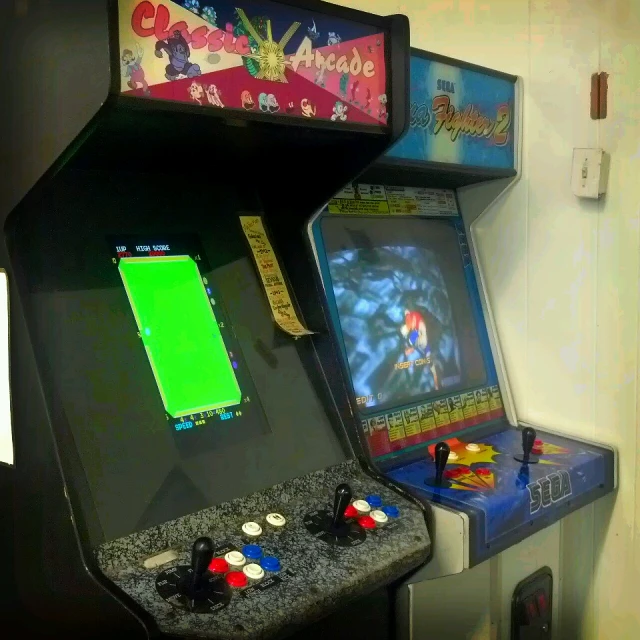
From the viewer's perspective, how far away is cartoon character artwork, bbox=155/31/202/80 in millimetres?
945

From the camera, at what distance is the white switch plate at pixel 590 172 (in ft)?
5.41

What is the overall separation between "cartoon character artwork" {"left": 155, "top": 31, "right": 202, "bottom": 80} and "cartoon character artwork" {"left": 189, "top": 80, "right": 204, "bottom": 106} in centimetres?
1

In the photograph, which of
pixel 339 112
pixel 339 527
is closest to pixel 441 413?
pixel 339 527

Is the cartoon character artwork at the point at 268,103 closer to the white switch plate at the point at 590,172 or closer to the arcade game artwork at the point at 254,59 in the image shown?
the arcade game artwork at the point at 254,59

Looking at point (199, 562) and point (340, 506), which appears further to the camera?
point (340, 506)

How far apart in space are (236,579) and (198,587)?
0.06 meters

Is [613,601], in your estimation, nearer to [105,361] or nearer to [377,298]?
[377,298]

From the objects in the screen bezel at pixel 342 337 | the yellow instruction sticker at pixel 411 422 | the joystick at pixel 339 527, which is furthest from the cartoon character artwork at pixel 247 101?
the yellow instruction sticker at pixel 411 422

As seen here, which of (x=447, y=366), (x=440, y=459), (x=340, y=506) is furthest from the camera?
(x=447, y=366)

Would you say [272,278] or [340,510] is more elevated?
[272,278]

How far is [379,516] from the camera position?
121cm

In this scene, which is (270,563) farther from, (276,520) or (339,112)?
(339,112)

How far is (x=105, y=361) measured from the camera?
114cm

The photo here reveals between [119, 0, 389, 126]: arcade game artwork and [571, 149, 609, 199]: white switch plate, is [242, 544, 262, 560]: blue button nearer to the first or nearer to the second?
[119, 0, 389, 126]: arcade game artwork
